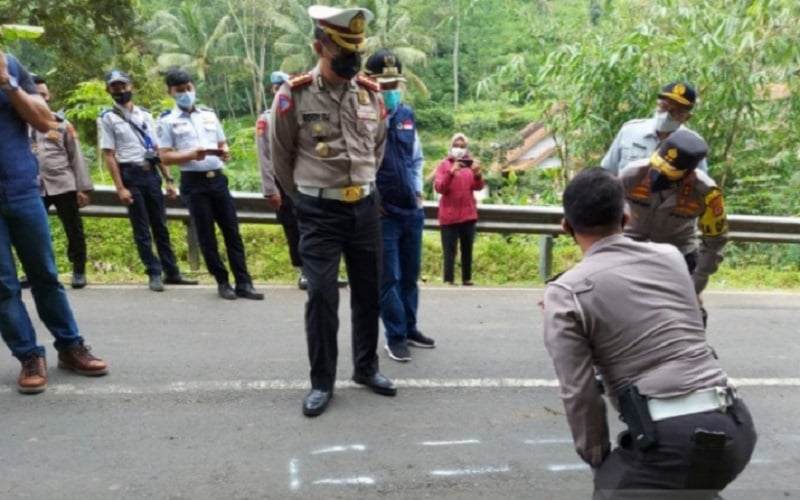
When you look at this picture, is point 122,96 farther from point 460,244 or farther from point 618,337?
point 618,337

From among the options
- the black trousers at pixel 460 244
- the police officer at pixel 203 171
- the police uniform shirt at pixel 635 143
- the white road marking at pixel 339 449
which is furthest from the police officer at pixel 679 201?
the black trousers at pixel 460 244

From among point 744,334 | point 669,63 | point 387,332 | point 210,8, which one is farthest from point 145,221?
point 210,8

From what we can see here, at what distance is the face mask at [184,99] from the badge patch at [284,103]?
110 inches

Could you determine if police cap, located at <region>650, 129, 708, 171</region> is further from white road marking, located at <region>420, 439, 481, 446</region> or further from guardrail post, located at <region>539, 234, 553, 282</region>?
guardrail post, located at <region>539, 234, 553, 282</region>

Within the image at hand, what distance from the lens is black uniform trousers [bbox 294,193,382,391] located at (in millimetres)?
3939

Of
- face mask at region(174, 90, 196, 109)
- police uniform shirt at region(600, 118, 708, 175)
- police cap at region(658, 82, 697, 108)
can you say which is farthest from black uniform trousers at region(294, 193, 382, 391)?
face mask at region(174, 90, 196, 109)

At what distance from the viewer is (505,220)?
8.30 meters

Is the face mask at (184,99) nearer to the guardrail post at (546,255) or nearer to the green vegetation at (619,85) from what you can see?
the green vegetation at (619,85)

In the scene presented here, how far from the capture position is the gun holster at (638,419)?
223 centimetres

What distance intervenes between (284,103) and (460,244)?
4.20m

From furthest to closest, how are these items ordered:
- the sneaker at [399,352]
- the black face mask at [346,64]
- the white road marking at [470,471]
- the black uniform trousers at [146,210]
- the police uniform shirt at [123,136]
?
the black uniform trousers at [146,210], the police uniform shirt at [123,136], the sneaker at [399,352], the black face mask at [346,64], the white road marking at [470,471]

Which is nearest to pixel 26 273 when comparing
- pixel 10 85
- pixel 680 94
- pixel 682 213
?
pixel 10 85

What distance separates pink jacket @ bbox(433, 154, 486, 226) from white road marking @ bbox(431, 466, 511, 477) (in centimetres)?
447

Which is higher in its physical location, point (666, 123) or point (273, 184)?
point (666, 123)
